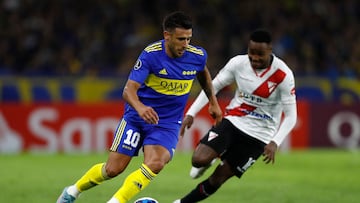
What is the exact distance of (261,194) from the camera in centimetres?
1225

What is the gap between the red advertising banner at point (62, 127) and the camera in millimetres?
19875

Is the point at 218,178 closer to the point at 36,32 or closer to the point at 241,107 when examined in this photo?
the point at 241,107

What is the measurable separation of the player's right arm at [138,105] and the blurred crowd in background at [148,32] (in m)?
11.9

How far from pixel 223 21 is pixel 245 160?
1260 centimetres

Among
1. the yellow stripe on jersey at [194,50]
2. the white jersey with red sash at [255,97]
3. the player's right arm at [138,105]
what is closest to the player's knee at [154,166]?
the player's right arm at [138,105]

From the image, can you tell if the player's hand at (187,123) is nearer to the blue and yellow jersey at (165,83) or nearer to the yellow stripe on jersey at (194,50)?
the blue and yellow jersey at (165,83)

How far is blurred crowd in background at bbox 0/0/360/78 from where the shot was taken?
2116 centimetres

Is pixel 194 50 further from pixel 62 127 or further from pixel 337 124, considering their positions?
pixel 337 124

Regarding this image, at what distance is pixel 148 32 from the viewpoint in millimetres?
22188

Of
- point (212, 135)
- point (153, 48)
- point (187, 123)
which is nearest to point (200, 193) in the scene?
point (212, 135)

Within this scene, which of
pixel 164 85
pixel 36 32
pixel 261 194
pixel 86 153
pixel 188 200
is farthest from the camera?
pixel 36 32

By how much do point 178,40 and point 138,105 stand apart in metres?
0.88

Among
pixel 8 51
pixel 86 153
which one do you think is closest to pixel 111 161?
pixel 86 153

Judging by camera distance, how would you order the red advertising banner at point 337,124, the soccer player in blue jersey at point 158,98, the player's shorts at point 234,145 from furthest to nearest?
1. the red advertising banner at point 337,124
2. the player's shorts at point 234,145
3. the soccer player in blue jersey at point 158,98
